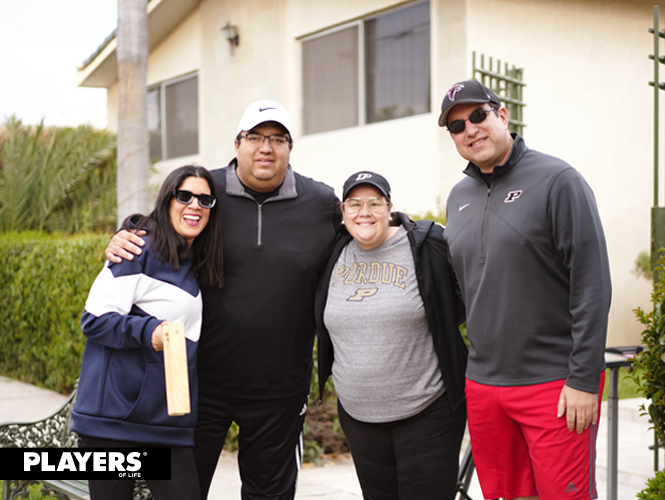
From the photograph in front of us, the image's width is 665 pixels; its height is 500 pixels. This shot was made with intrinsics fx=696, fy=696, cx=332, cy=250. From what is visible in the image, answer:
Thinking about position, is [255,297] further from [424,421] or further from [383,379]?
[424,421]

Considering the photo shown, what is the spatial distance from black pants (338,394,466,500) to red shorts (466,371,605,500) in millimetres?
143

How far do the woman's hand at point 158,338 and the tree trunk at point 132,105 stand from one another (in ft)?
16.1

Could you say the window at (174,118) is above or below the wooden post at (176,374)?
above

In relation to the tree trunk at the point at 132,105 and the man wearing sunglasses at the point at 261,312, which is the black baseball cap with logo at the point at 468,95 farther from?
the tree trunk at the point at 132,105

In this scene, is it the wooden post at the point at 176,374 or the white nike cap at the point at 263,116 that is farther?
the white nike cap at the point at 263,116

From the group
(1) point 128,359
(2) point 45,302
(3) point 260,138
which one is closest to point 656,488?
(1) point 128,359

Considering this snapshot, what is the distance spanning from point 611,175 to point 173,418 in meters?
9.38

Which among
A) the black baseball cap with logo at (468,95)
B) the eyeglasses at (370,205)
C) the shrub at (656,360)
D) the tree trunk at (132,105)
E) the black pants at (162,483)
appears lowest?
the black pants at (162,483)

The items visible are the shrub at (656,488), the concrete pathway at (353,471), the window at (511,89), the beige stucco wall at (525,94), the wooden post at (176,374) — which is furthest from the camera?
the beige stucco wall at (525,94)

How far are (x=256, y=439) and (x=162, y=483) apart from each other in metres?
0.79

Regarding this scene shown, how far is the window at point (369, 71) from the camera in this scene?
986 cm

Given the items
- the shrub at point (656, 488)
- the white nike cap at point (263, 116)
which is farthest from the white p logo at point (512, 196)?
the shrub at point (656, 488)

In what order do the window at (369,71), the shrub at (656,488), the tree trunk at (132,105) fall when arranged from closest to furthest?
the shrub at (656,488), the tree trunk at (132,105), the window at (369,71)

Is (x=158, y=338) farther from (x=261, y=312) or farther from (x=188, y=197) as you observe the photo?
(x=261, y=312)
